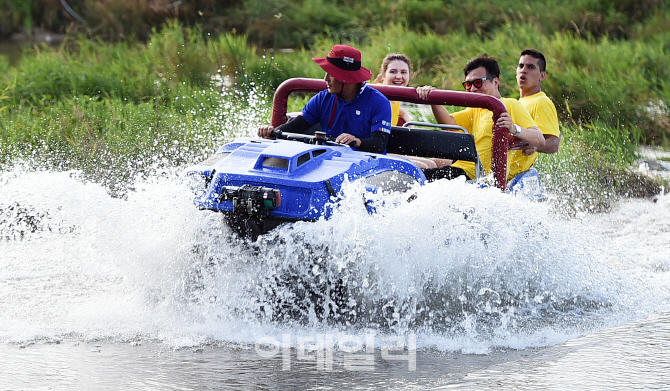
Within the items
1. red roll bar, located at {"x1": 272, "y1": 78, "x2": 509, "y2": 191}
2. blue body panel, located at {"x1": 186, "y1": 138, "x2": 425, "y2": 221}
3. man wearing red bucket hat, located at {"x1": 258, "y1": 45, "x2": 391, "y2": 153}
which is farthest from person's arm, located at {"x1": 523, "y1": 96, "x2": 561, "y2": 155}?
blue body panel, located at {"x1": 186, "y1": 138, "x2": 425, "y2": 221}

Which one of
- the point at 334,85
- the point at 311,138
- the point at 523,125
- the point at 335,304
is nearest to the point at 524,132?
the point at 523,125

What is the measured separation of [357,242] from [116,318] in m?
1.25

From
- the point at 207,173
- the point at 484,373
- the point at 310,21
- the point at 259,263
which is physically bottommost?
the point at 484,373

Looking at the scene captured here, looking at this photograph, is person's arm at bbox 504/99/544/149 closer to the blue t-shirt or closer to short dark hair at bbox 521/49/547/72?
short dark hair at bbox 521/49/547/72

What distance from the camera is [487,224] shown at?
447cm

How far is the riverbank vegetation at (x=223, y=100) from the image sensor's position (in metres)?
7.11

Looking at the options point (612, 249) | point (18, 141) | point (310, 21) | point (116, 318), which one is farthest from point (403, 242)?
point (310, 21)

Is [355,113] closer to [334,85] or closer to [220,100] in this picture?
[334,85]

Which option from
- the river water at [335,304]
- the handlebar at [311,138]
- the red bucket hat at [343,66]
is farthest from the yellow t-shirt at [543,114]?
the handlebar at [311,138]

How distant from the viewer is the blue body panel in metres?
4.02

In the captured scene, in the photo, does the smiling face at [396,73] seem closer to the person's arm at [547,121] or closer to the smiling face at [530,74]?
the smiling face at [530,74]

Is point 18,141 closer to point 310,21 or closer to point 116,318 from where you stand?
point 116,318

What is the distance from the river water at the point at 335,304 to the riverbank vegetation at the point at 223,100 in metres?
2.20

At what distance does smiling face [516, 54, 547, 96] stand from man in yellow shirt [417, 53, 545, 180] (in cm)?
37
